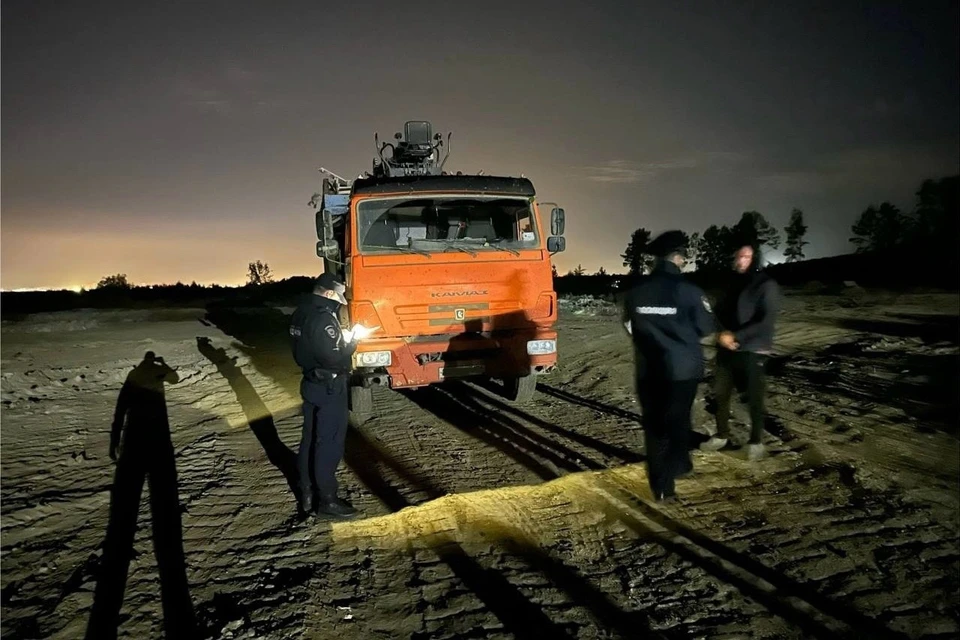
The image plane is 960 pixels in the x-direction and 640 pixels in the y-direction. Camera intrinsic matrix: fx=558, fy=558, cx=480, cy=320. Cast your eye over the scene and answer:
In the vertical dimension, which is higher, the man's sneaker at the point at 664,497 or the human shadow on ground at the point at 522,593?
the man's sneaker at the point at 664,497

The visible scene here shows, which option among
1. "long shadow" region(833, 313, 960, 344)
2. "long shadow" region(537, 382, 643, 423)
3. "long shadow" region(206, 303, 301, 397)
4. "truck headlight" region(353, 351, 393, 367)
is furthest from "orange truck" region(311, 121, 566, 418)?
"long shadow" region(833, 313, 960, 344)

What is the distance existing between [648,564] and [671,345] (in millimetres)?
1432

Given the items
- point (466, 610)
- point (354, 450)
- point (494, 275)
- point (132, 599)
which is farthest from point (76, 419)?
point (466, 610)

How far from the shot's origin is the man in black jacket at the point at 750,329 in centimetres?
457

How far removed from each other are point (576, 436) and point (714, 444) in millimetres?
1422

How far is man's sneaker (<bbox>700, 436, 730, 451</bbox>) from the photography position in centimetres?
511

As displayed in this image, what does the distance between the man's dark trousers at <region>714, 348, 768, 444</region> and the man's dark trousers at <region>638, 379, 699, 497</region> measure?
0.99 metres

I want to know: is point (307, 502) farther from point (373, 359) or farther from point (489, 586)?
point (373, 359)

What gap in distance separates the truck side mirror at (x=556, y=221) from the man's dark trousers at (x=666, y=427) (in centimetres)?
330

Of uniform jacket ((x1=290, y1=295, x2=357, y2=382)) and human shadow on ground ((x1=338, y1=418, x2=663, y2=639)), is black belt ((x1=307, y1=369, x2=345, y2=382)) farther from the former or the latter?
human shadow on ground ((x1=338, y1=418, x2=663, y2=639))

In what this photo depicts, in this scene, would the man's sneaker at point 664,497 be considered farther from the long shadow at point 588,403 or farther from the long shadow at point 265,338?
the long shadow at point 265,338

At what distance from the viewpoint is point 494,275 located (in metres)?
6.57

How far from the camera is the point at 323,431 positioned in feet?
13.9

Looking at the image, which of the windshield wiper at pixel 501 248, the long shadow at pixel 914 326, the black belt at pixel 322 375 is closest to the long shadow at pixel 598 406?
the windshield wiper at pixel 501 248
